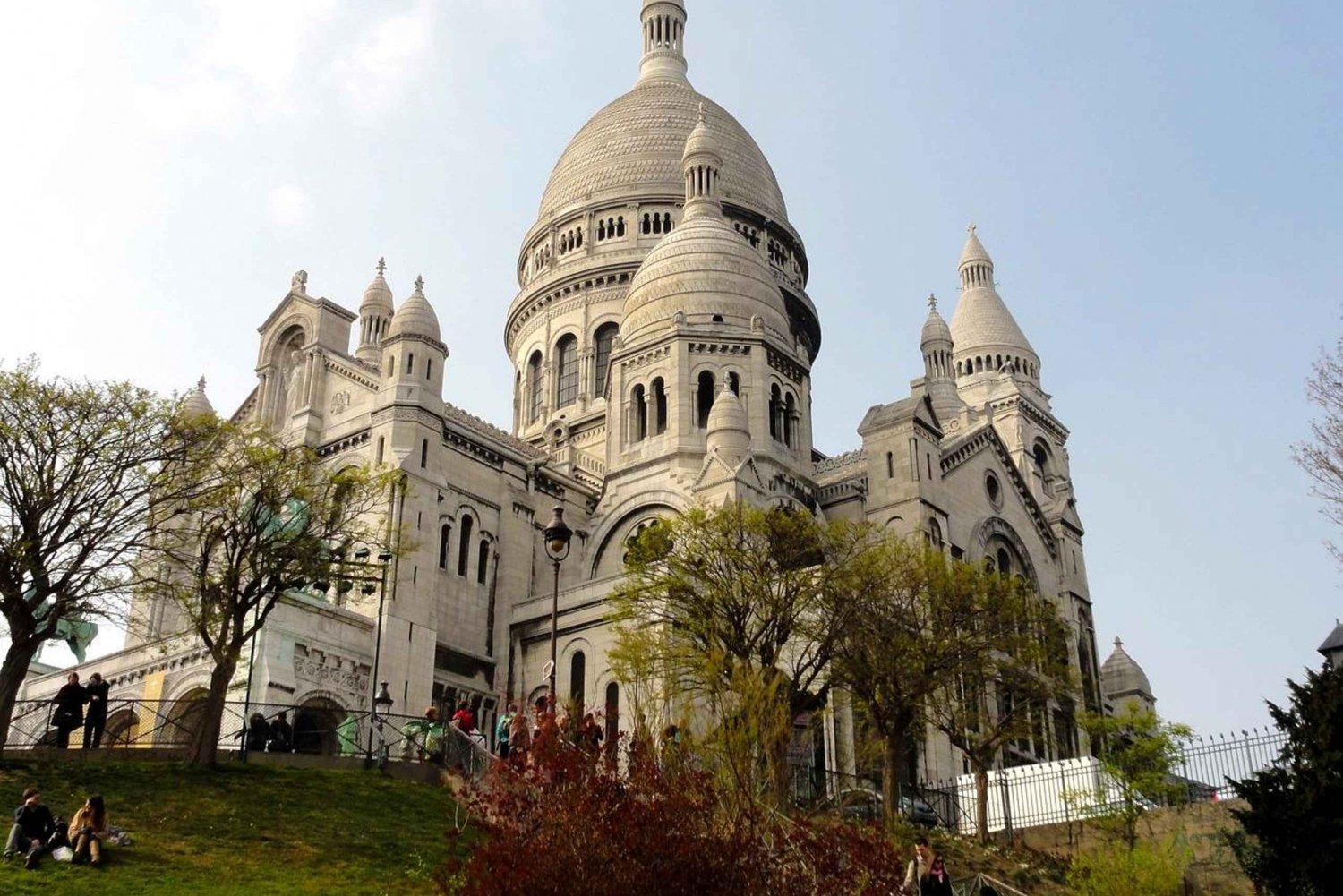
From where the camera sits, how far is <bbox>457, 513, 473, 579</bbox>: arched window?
47000 mm

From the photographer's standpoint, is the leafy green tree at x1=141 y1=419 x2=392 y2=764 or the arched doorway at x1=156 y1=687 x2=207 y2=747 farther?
the arched doorway at x1=156 y1=687 x2=207 y2=747

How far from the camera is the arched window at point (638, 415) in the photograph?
5234 centimetres

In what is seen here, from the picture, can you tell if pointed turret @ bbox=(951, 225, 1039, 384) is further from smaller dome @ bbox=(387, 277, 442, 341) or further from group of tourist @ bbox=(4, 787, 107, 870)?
group of tourist @ bbox=(4, 787, 107, 870)

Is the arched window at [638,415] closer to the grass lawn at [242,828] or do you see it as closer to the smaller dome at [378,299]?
the smaller dome at [378,299]

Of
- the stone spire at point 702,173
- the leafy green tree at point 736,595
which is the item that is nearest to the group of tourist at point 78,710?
the leafy green tree at point 736,595

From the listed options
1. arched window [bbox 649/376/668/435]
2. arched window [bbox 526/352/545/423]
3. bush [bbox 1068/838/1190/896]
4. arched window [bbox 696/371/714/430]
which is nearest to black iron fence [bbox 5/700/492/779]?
bush [bbox 1068/838/1190/896]

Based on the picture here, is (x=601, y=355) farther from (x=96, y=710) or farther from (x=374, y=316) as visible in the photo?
(x=96, y=710)

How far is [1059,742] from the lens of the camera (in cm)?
5066

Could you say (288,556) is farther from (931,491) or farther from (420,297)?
(931,491)

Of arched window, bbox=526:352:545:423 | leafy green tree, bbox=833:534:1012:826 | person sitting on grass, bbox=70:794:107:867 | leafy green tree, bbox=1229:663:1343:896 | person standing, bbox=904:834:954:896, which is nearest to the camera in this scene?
person standing, bbox=904:834:954:896

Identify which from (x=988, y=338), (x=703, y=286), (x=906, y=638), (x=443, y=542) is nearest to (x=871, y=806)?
(x=906, y=638)

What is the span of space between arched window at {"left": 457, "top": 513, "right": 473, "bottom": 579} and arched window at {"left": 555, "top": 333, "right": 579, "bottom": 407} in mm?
18657

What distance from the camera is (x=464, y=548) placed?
156ft

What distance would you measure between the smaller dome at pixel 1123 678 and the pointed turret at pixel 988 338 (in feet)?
45.4
